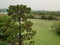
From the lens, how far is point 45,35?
5.52 m

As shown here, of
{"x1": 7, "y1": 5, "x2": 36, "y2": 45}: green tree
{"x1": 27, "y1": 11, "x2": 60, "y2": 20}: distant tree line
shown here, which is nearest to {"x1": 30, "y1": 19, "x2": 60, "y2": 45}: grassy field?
{"x1": 27, "y1": 11, "x2": 60, "y2": 20}: distant tree line

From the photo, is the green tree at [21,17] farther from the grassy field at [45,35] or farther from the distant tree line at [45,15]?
the distant tree line at [45,15]

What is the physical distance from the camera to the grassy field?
477cm

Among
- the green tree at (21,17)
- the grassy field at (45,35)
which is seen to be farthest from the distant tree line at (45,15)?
the green tree at (21,17)

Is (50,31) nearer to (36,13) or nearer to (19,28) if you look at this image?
(36,13)

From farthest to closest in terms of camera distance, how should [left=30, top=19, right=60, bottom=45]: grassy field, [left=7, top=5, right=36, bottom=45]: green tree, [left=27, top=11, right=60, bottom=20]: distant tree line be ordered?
[left=27, top=11, right=60, bottom=20]: distant tree line, [left=30, top=19, right=60, bottom=45]: grassy field, [left=7, top=5, right=36, bottom=45]: green tree

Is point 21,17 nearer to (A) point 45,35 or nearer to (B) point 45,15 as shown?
(A) point 45,35

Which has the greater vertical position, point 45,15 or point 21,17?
point 21,17

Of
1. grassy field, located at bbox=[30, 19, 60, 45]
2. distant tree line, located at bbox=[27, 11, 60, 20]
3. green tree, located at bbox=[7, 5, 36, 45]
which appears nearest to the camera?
green tree, located at bbox=[7, 5, 36, 45]

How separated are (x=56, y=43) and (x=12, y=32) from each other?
6.33ft

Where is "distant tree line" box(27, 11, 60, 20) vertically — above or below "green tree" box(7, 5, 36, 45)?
below

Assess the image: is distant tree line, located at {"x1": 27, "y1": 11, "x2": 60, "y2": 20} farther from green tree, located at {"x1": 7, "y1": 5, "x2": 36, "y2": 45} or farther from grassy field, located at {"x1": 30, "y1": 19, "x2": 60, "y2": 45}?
green tree, located at {"x1": 7, "y1": 5, "x2": 36, "y2": 45}

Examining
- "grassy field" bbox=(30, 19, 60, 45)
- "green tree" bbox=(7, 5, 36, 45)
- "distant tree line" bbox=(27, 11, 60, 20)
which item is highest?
"green tree" bbox=(7, 5, 36, 45)

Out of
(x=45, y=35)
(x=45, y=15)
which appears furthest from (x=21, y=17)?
(x=45, y=15)
